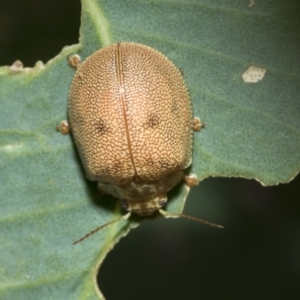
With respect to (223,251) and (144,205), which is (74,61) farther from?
(223,251)

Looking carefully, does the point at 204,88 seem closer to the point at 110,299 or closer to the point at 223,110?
the point at 223,110

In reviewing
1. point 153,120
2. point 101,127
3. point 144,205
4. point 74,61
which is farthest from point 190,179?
point 74,61

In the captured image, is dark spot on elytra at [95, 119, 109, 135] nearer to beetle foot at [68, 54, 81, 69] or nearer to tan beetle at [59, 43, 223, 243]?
tan beetle at [59, 43, 223, 243]

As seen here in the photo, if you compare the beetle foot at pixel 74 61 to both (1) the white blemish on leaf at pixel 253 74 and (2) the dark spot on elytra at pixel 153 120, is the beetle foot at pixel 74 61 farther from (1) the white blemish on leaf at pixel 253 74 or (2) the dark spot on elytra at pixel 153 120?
(1) the white blemish on leaf at pixel 253 74

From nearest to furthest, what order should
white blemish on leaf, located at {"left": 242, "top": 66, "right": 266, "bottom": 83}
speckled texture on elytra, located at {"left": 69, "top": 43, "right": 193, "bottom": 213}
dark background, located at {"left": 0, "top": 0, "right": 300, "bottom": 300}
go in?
speckled texture on elytra, located at {"left": 69, "top": 43, "right": 193, "bottom": 213}, white blemish on leaf, located at {"left": 242, "top": 66, "right": 266, "bottom": 83}, dark background, located at {"left": 0, "top": 0, "right": 300, "bottom": 300}

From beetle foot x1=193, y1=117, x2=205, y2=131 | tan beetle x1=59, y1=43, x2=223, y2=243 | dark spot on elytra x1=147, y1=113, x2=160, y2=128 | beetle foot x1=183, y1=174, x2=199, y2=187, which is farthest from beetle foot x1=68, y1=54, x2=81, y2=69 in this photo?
beetle foot x1=183, y1=174, x2=199, y2=187
